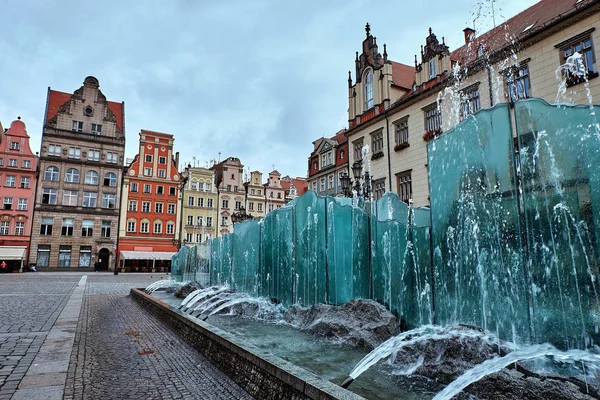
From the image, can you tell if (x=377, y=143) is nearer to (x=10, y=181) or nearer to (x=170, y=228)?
(x=170, y=228)

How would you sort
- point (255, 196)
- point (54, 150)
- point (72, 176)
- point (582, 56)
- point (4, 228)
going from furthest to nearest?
point (255, 196), point (72, 176), point (54, 150), point (4, 228), point (582, 56)

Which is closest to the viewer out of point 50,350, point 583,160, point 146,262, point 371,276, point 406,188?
point 583,160

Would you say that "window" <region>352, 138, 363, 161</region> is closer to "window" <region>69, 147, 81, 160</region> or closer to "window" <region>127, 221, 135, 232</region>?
"window" <region>127, 221, 135, 232</region>

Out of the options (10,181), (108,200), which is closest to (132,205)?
(108,200)

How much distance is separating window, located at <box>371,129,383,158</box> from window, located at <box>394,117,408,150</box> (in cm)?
154

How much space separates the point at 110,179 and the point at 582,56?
4569 centimetres

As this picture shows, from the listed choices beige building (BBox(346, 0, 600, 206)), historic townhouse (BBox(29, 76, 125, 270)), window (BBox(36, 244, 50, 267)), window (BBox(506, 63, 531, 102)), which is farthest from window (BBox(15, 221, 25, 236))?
window (BBox(506, 63, 531, 102))

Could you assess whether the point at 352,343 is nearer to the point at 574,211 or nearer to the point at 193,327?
the point at 193,327

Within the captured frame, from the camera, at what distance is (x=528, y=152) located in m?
4.19

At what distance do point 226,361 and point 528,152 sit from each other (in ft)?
14.1

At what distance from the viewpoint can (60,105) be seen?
46625mm

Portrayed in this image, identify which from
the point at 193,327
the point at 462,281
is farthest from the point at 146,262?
the point at 462,281

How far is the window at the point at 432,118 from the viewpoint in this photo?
844 inches

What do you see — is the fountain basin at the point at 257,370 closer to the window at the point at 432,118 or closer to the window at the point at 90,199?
the window at the point at 432,118
